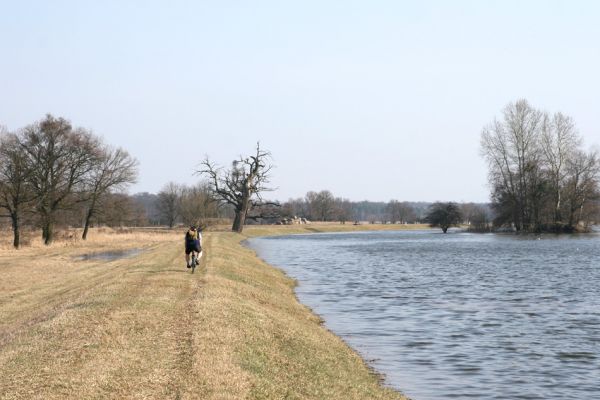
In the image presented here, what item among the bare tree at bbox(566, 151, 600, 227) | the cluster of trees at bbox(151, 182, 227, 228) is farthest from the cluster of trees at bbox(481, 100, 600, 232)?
the cluster of trees at bbox(151, 182, 227, 228)

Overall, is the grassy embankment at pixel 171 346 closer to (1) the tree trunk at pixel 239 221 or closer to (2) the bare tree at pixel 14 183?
(2) the bare tree at pixel 14 183

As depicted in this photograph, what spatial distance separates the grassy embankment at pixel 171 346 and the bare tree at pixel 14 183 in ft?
99.8

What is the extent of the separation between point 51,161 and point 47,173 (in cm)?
118

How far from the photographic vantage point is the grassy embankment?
1159 centimetres

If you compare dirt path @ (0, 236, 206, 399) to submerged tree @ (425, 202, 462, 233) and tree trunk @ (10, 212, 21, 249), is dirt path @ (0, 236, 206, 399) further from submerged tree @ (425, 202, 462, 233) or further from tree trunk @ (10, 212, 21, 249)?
submerged tree @ (425, 202, 462, 233)

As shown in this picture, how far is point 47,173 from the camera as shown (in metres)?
62.0

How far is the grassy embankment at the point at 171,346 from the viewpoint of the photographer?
38.0 feet

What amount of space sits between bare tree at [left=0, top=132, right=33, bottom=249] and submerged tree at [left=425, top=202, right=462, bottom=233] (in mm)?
100000

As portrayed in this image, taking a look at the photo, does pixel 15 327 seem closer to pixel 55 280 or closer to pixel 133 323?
pixel 133 323

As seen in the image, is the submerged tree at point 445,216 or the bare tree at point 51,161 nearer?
the bare tree at point 51,161

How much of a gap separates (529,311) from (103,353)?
1819 cm

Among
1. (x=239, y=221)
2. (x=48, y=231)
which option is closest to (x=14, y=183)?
(x=48, y=231)

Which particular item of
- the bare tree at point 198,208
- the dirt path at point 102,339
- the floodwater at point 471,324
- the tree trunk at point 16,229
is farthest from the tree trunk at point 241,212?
the dirt path at point 102,339

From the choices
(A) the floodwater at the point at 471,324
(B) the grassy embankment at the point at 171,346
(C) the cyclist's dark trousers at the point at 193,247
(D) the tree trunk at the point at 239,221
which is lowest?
(A) the floodwater at the point at 471,324
